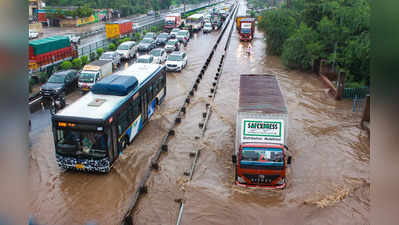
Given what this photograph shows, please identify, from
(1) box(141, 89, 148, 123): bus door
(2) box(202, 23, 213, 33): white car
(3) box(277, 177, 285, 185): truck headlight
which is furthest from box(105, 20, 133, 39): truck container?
(3) box(277, 177, 285, 185): truck headlight

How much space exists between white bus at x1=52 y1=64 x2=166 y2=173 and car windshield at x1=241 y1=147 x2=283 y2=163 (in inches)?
187

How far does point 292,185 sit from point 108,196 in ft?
21.1

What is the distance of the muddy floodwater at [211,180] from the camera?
1074cm

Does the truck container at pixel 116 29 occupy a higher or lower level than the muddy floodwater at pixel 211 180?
higher

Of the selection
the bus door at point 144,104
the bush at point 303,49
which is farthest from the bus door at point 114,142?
the bush at point 303,49

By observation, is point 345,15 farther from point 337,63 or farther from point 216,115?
point 216,115

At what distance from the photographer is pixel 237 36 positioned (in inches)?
2146

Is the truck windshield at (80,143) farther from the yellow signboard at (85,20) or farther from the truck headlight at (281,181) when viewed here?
the yellow signboard at (85,20)

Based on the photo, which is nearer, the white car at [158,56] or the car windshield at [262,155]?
the car windshield at [262,155]

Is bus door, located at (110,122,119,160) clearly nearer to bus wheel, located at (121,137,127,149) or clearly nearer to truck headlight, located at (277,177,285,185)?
bus wheel, located at (121,137,127,149)

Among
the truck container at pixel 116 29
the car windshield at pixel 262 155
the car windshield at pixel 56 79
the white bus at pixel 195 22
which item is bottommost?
the car windshield at pixel 262 155

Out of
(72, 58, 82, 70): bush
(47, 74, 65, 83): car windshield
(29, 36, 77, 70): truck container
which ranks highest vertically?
(29, 36, 77, 70): truck container

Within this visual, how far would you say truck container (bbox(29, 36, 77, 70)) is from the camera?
2420 centimetres

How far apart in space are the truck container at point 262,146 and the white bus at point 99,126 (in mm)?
4468
